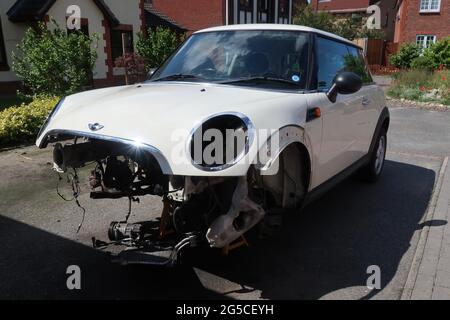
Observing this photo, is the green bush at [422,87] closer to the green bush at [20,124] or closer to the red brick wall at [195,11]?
the green bush at [20,124]

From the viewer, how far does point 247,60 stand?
368cm

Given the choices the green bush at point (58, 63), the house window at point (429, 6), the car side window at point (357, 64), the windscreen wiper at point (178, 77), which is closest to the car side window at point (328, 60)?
the car side window at point (357, 64)

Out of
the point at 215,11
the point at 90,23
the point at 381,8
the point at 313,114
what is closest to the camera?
the point at 313,114

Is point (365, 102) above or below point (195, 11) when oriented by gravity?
below

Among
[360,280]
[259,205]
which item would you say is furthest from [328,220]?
[259,205]

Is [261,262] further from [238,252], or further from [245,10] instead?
[245,10]

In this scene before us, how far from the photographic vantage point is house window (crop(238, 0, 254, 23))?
104 feet

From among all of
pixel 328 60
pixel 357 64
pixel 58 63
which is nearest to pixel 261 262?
pixel 328 60

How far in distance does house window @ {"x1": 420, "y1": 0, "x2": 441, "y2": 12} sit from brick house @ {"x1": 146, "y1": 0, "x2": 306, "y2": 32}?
461 inches

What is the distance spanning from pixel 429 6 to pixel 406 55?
6.22 metres

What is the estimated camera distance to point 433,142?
27.4 ft

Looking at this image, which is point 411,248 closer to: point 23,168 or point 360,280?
point 360,280

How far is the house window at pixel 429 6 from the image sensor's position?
91.1ft

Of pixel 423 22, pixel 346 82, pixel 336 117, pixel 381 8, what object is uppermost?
pixel 381 8
